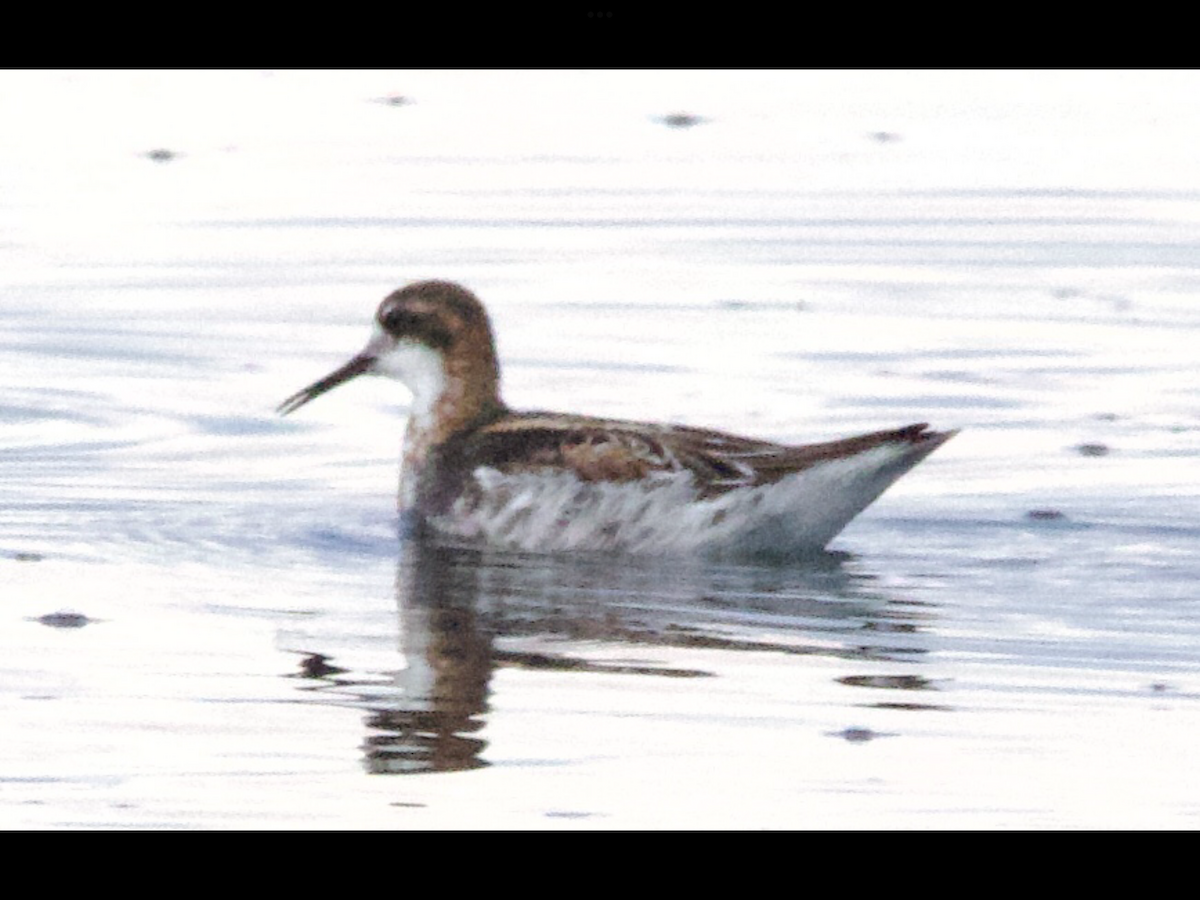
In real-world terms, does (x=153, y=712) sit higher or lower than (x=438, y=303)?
lower

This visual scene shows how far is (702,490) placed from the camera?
1127 centimetres

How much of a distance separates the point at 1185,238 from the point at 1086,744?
6.19 metres

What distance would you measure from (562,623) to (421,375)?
225cm

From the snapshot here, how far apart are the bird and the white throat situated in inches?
10.1

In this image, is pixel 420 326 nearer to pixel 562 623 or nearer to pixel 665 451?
pixel 665 451

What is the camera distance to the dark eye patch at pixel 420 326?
12.2m

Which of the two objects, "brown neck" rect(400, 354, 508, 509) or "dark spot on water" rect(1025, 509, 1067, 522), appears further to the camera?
"brown neck" rect(400, 354, 508, 509)

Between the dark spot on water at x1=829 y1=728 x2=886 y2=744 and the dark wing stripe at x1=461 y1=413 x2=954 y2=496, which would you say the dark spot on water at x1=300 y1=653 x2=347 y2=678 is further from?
the dark wing stripe at x1=461 y1=413 x2=954 y2=496

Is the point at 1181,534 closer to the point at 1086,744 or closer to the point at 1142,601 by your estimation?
the point at 1142,601

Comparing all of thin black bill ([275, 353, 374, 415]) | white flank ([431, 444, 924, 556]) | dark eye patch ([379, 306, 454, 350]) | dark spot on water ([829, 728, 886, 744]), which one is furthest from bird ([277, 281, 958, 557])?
dark spot on water ([829, 728, 886, 744])

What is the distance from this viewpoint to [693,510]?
11.3 metres

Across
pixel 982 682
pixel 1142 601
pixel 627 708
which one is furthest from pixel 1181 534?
pixel 627 708

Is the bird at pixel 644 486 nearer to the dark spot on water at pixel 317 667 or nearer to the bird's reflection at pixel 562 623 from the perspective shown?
the bird's reflection at pixel 562 623

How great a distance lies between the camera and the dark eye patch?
1218cm
